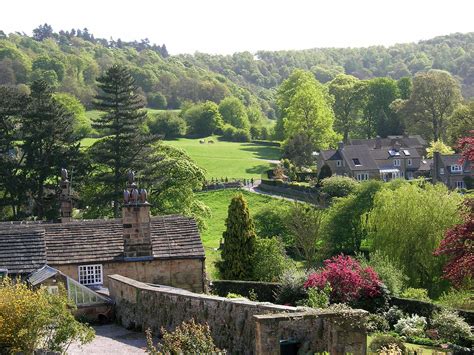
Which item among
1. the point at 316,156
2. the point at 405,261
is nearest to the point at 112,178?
the point at 405,261

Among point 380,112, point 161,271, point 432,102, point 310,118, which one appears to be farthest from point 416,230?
point 380,112

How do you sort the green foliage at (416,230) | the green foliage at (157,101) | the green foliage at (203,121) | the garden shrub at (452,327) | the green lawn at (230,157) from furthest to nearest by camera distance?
the green foliage at (157,101)
the green foliage at (203,121)
the green lawn at (230,157)
the green foliage at (416,230)
the garden shrub at (452,327)

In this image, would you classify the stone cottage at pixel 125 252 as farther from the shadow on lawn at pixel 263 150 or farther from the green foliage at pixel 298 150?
the shadow on lawn at pixel 263 150

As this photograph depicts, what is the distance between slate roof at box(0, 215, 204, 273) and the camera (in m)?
28.5

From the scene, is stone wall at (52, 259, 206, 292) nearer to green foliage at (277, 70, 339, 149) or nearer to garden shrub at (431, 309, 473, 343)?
garden shrub at (431, 309, 473, 343)

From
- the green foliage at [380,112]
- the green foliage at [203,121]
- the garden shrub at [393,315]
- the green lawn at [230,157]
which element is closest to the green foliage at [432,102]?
the green foliage at [380,112]

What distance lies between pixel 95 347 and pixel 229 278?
2152 cm

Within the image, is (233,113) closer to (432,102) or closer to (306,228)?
(432,102)

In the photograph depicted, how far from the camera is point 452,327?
27.5 meters

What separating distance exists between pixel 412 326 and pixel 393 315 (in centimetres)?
176

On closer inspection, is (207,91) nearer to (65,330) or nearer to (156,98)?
(156,98)

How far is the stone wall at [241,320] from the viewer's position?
1502 cm

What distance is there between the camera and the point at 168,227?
3109cm

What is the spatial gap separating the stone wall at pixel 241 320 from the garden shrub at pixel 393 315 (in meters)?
11.1
